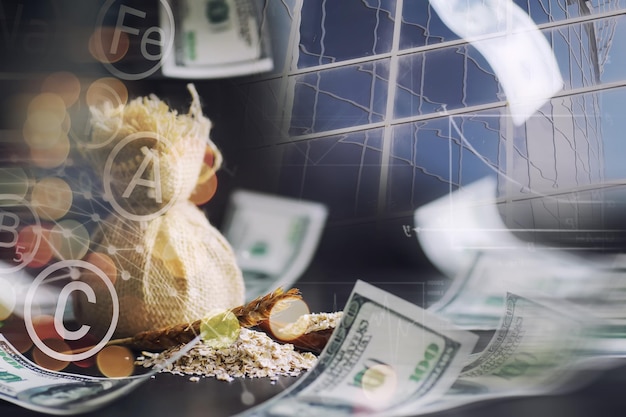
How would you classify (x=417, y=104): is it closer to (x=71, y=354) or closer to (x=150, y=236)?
(x=150, y=236)

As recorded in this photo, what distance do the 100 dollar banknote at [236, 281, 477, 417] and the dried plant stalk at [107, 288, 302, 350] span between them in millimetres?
142

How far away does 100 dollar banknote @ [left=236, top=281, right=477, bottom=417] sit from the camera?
1167 mm

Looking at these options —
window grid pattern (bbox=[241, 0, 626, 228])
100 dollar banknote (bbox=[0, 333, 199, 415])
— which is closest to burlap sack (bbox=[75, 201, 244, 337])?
100 dollar banknote (bbox=[0, 333, 199, 415])

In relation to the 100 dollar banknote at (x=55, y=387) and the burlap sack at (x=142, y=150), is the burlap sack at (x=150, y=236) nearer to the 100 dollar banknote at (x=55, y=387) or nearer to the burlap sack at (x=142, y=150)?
the burlap sack at (x=142, y=150)

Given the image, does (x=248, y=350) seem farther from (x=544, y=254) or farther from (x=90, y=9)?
(x=90, y=9)

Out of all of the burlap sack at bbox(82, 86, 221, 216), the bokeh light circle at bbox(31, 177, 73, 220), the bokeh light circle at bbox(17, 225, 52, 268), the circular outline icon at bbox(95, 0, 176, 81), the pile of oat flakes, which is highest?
the circular outline icon at bbox(95, 0, 176, 81)

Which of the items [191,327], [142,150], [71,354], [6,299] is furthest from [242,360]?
[6,299]

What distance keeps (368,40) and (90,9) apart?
629 mm

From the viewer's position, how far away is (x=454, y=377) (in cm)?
126

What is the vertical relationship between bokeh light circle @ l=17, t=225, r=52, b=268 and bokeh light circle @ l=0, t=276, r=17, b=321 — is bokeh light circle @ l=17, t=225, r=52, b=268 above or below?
above

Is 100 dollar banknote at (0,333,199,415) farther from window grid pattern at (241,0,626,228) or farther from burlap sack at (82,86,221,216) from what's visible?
window grid pattern at (241,0,626,228)

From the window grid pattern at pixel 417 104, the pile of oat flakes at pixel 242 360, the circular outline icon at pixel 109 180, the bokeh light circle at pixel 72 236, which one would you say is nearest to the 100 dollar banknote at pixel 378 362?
the pile of oat flakes at pixel 242 360

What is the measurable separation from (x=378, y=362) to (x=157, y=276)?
20.8 inches

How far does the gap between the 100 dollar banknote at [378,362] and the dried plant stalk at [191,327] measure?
0.14 metres
